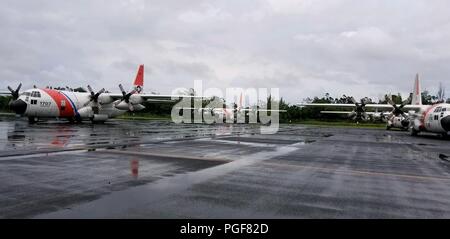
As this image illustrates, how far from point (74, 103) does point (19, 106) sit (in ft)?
18.1

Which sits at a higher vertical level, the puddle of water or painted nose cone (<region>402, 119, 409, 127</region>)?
the puddle of water

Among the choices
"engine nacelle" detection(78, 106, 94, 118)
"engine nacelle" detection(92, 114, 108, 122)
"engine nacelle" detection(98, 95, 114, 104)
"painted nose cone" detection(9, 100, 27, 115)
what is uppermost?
"engine nacelle" detection(98, 95, 114, 104)

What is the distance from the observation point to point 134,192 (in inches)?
249

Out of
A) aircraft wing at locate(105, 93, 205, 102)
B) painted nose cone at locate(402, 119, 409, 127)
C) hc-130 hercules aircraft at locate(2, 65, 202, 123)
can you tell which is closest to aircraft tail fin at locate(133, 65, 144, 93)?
hc-130 hercules aircraft at locate(2, 65, 202, 123)

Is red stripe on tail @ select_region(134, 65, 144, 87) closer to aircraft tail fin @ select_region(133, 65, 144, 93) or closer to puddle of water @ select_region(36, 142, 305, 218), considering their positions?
aircraft tail fin @ select_region(133, 65, 144, 93)

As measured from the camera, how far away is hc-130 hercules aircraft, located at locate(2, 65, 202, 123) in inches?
1254

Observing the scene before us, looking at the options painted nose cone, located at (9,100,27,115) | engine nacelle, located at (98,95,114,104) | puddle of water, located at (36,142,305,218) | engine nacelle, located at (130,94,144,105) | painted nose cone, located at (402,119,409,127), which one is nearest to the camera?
puddle of water, located at (36,142,305,218)

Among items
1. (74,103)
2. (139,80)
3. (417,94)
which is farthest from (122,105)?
(417,94)

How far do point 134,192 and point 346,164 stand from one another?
724cm

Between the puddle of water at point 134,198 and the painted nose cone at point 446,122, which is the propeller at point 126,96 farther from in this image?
the puddle of water at point 134,198

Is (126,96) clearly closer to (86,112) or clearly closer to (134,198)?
(86,112)

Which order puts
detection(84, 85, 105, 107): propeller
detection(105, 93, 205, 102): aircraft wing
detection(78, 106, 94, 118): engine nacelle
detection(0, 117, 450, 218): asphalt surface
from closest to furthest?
detection(0, 117, 450, 218): asphalt surface, detection(78, 106, 94, 118): engine nacelle, detection(84, 85, 105, 107): propeller, detection(105, 93, 205, 102): aircraft wing
